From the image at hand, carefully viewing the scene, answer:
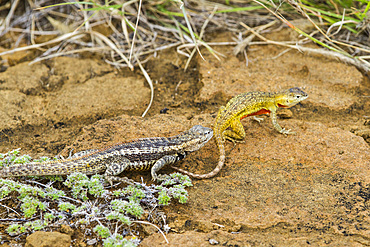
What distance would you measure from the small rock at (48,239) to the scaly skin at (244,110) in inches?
88.7

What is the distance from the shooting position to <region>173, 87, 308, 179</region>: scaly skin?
5207mm

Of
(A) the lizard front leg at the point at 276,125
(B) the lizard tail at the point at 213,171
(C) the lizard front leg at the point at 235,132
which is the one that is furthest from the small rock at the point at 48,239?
(A) the lizard front leg at the point at 276,125

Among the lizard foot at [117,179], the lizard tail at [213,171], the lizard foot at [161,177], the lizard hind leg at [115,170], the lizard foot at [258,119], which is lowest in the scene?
the lizard foot at [258,119]

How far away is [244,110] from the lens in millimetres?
5352

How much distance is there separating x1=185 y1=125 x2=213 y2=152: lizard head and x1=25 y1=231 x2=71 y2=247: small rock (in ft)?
6.23

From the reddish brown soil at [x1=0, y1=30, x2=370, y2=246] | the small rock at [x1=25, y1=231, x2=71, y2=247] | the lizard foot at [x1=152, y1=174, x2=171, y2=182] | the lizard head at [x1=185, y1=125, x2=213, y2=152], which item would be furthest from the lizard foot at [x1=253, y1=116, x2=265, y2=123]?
the small rock at [x1=25, y1=231, x2=71, y2=247]

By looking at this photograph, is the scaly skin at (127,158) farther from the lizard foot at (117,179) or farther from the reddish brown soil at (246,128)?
the reddish brown soil at (246,128)

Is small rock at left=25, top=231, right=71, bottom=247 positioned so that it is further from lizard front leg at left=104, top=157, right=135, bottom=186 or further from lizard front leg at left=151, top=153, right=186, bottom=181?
lizard front leg at left=151, top=153, right=186, bottom=181

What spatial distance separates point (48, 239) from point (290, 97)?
3758 mm

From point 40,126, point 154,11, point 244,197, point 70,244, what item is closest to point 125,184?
point 70,244

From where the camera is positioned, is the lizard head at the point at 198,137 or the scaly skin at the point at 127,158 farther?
the lizard head at the point at 198,137

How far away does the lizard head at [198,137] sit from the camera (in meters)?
4.87

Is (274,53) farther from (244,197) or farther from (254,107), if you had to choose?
(244,197)

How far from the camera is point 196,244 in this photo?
3.68 meters
